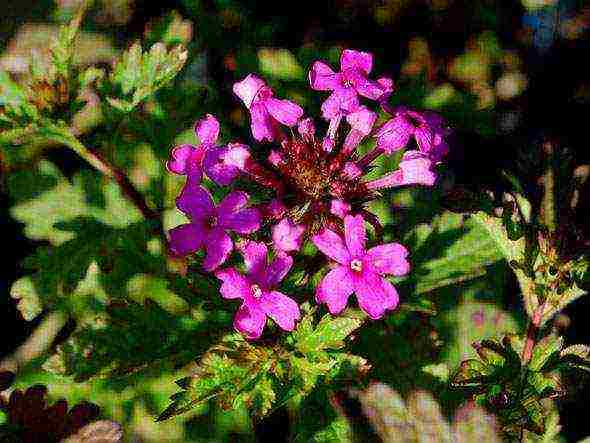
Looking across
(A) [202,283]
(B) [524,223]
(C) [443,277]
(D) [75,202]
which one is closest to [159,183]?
(D) [75,202]

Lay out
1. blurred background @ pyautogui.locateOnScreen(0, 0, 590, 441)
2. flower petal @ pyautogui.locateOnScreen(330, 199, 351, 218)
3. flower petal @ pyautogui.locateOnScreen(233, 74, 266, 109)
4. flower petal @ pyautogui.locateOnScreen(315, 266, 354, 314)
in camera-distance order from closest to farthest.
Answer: flower petal @ pyautogui.locateOnScreen(315, 266, 354, 314) < flower petal @ pyautogui.locateOnScreen(330, 199, 351, 218) < flower petal @ pyautogui.locateOnScreen(233, 74, 266, 109) < blurred background @ pyautogui.locateOnScreen(0, 0, 590, 441)

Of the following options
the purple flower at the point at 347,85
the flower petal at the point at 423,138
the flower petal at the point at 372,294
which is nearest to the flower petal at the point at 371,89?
the purple flower at the point at 347,85

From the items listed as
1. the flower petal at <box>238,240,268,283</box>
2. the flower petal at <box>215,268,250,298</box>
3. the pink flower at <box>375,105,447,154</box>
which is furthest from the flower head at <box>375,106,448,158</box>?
the flower petal at <box>215,268,250,298</box>

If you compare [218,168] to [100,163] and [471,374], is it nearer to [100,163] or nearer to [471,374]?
[100,163]

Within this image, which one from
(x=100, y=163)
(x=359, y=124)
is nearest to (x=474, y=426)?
(x=359, y=124)

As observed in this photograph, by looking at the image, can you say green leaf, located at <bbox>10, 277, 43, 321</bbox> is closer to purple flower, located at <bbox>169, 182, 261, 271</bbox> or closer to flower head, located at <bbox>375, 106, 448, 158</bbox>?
purple flower, located at <bbox>169, 182, 261, 271</bbox>

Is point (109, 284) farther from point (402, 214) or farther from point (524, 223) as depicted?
point (524, 223)
